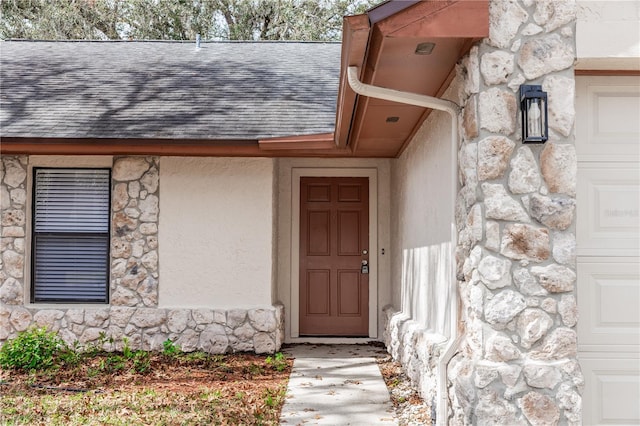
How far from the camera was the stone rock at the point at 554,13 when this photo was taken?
3.43 m

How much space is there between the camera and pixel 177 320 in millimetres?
7410

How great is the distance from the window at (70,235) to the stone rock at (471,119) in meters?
5.28

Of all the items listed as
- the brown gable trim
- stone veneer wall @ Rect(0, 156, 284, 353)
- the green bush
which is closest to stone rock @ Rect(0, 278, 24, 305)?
stone veneer wall @ Rect(0, 156, 284, 353)

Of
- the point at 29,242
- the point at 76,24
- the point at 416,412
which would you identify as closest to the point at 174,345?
the point at 29,242

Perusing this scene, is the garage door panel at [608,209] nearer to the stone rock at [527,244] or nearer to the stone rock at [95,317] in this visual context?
the stone rock at [527,244]

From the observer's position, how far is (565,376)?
330 centimetres

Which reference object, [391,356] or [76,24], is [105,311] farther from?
[76,24]

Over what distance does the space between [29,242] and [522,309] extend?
20.6 ft

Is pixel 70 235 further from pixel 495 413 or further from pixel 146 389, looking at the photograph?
pixel 495 413

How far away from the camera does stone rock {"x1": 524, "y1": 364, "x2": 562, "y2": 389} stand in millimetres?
3305

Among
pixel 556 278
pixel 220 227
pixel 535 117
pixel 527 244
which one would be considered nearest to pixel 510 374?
pixel 556 278

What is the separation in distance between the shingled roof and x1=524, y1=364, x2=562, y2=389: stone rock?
456 cm

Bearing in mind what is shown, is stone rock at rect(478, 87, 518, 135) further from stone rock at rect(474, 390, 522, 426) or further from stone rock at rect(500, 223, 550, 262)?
stone rock at rect(474, 390, 522, 426)

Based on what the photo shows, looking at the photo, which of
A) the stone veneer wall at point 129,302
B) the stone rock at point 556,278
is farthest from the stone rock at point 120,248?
the stone rock at point 556,278
